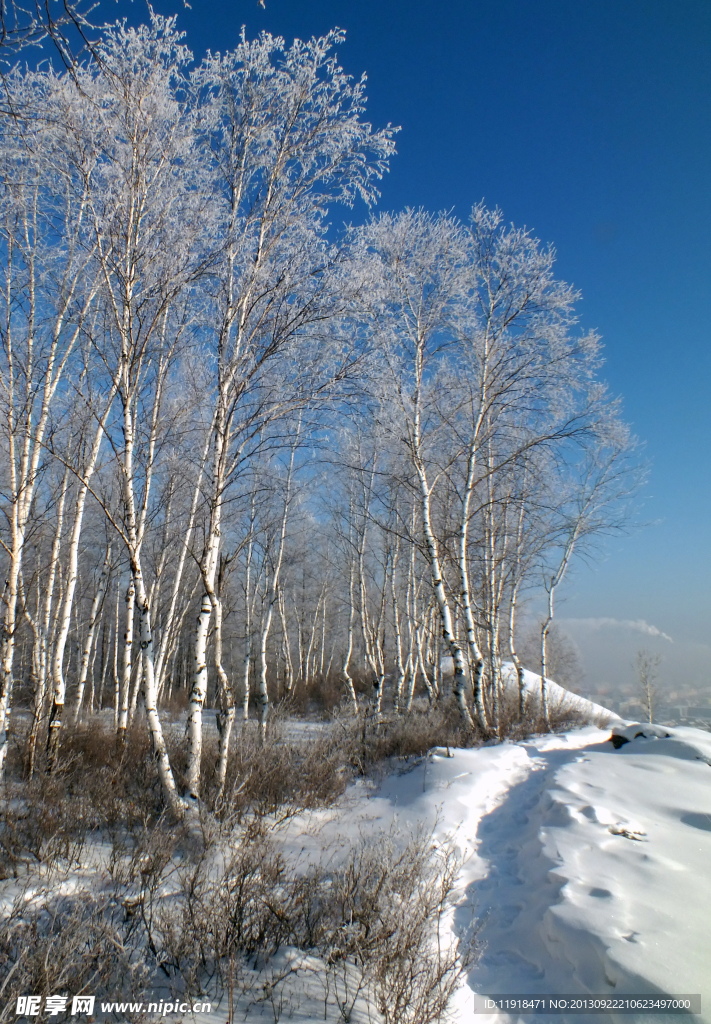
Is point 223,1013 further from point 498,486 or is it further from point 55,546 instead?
point 498,486

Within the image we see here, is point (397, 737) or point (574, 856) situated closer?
point (574, 856)

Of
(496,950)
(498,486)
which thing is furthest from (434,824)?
(498,486)

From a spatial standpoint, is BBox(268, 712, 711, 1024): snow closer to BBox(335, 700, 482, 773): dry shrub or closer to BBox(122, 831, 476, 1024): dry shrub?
BBox(122, 831, 476, 1024): dry shrub

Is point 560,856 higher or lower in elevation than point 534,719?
higher

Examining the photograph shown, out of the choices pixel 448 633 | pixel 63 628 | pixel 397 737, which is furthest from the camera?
pixel 448 633

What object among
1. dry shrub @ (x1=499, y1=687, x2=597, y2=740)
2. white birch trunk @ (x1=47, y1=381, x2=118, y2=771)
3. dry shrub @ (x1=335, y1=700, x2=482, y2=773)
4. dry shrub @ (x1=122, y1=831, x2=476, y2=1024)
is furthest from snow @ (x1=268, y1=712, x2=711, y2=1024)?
white birch trunk @ (x1=47, y1=381, x2=118, y2=771)

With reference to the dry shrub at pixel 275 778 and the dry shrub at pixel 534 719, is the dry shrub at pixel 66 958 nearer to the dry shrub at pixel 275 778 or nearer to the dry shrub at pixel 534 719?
the dry shrub at pixel 275 778

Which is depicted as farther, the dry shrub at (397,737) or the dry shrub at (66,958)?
the dry shrub at (397,737)

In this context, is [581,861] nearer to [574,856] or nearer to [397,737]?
[574,856]

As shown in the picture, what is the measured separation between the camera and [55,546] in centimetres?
679

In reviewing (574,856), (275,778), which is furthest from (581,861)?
(275,778)

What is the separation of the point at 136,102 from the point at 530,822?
27.7ft

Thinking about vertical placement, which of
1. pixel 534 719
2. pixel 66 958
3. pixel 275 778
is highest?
pixel 66 958

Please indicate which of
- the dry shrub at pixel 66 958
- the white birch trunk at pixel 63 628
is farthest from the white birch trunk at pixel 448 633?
the dry shrub at pixel 66 958
